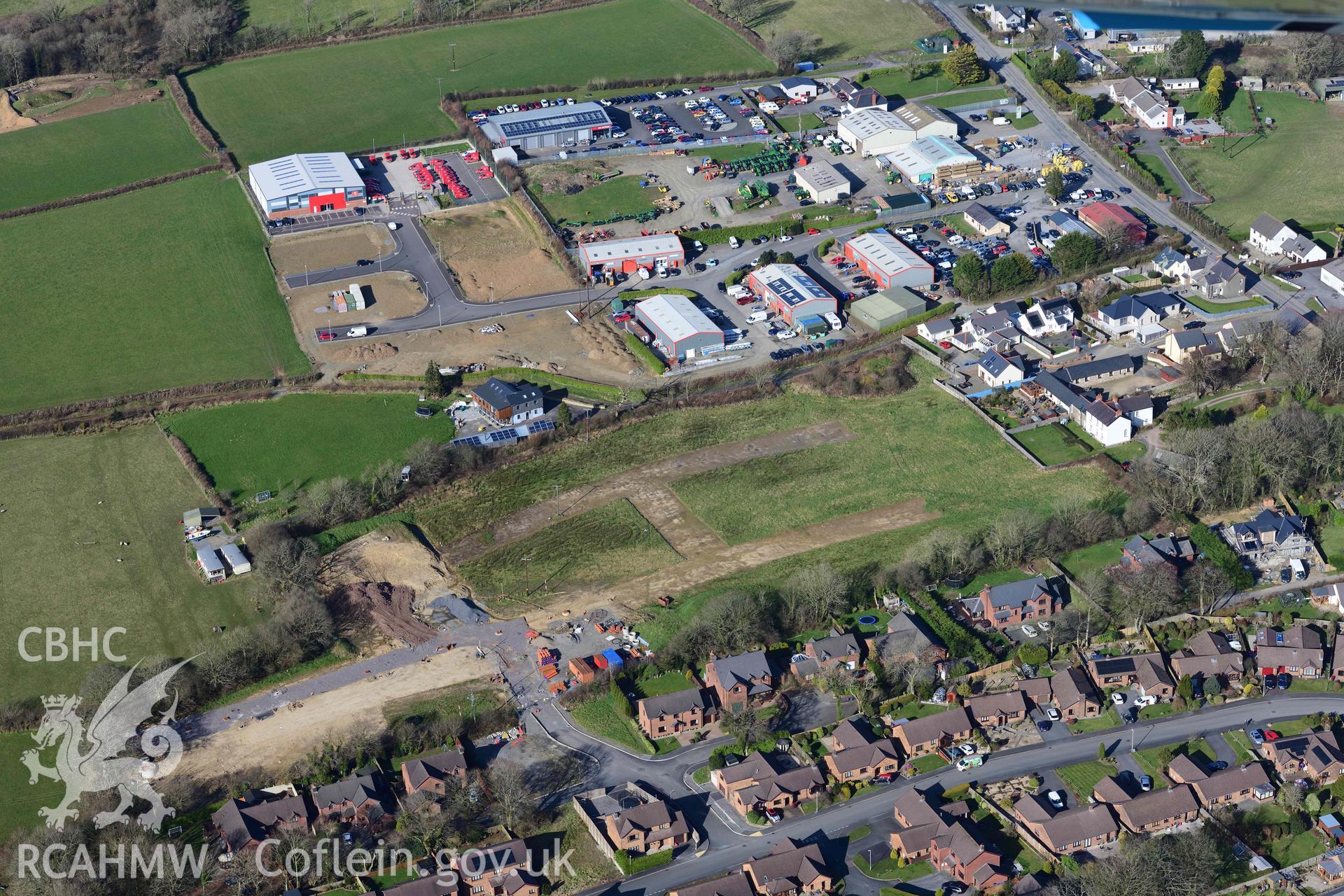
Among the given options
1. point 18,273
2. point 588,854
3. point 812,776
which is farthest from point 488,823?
point 18,273

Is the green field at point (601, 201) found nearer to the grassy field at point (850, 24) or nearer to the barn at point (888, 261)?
the barn at point (888, 261)

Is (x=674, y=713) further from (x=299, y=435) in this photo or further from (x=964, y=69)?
(x=964, y=69)

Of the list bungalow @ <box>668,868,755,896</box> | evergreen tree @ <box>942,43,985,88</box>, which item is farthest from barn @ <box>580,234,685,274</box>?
bungalow @ <box>668,868,755,896</box>

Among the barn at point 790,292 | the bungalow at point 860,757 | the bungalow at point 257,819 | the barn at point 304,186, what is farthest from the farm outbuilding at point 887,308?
the bungalow at point 257,819

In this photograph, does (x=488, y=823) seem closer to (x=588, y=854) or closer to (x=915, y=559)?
(x=588, y=854)

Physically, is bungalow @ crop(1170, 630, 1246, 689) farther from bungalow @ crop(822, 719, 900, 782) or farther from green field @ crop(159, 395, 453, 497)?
green field @ crop(159, 395, 453, 497)

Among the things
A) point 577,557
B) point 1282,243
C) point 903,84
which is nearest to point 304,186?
point 577,557

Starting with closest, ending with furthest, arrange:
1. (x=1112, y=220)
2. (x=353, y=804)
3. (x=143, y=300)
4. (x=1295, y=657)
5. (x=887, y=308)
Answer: (x=353, y=804) → (x=1295, y=657) → (x=887, y=308) → (x=143, y=300) → (x=1112, y=220)
